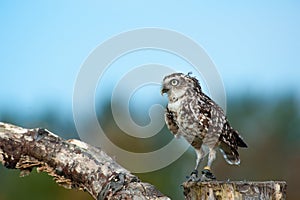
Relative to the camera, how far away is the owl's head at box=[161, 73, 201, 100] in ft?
21.2

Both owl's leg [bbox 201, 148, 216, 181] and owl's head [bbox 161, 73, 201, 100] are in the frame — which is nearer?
owl's leg [bbox 201, 148, 216, 181]

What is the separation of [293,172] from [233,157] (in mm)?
28663

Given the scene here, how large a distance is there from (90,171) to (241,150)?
3027 cm

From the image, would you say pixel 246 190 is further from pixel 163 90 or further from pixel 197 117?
pixel 163 90

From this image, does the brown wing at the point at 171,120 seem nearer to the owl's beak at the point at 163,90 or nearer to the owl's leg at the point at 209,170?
the owl's beak at the point at 163,90

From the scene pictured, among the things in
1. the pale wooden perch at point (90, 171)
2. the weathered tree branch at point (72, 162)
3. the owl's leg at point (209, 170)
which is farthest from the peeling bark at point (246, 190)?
Result: the owl's leg at point (209, 170)

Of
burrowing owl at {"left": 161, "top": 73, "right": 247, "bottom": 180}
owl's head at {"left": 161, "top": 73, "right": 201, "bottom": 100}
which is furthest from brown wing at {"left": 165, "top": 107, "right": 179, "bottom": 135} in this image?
owl's head at {"left": 161, "top": 73, "right": 201, "bottom": 100}

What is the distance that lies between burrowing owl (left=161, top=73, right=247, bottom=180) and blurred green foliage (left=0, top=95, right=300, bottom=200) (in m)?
19.2

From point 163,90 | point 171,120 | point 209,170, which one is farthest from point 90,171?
point 171,120

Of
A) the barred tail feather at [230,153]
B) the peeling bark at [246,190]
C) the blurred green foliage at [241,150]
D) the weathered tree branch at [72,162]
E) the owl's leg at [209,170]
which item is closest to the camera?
the peeling bark at [246,190]

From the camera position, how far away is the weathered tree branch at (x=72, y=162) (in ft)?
16.2

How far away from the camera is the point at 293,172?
3481 cm

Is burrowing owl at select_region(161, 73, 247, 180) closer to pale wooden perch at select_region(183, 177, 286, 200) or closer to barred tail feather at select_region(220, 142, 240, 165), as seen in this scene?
barred tail feather at select_region(220, 142, 240, 165)

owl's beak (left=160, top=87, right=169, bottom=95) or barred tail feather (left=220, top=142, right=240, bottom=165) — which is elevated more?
owl's beak (left=160, top=87, right=169, bottom=95)
